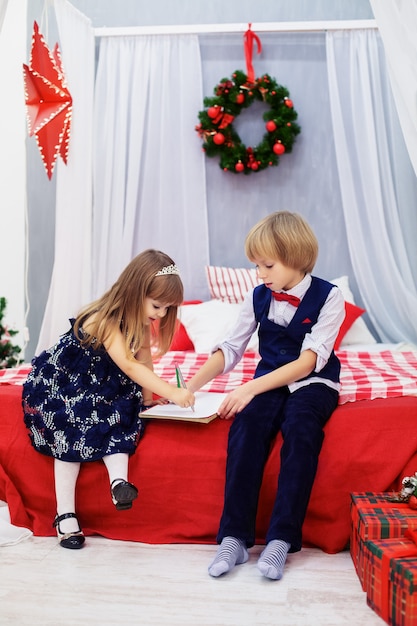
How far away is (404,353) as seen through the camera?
3699mm

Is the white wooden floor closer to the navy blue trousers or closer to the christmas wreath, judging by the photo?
the navy blue trousers

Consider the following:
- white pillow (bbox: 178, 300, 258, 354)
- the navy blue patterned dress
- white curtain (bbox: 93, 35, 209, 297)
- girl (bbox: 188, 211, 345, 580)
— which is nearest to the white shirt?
girl (bbox: 188, 211, 345, 580)

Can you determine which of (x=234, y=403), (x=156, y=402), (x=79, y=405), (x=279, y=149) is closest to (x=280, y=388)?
(x=234, y=403)

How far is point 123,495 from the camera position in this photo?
2.20 m

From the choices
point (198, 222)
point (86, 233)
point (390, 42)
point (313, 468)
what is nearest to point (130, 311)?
point (313, 468)

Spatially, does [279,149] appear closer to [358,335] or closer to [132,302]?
[358,335]

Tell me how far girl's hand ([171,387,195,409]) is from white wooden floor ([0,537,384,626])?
43cm

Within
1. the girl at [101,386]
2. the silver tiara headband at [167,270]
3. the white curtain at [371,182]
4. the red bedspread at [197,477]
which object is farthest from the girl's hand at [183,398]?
the white curtain at [371,182]

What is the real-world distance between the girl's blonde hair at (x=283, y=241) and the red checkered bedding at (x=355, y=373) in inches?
19.4

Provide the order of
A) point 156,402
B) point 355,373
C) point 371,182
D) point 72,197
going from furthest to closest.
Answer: point 371,182, point 72,197, point 355,373, point 156,402

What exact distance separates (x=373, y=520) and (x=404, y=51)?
1.41 metres

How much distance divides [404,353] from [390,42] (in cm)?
171

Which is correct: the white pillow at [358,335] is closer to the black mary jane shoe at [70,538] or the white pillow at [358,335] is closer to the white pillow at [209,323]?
the white pillow at [209,323]

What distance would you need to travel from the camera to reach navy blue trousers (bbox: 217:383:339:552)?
2105 mm
